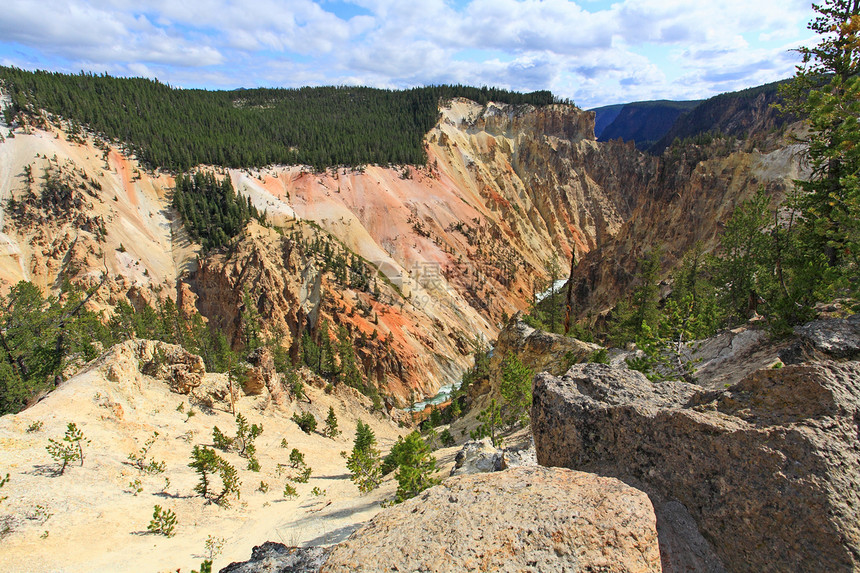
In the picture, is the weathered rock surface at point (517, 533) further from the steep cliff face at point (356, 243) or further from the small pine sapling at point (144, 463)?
the steep cliff face at point (356, 243)

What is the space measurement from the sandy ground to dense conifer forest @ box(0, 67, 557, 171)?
63740 mm

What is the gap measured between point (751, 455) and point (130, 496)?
15.2 m

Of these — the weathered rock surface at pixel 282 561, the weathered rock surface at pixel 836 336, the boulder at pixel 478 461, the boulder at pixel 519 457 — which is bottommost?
the boulder at pixel 478 461

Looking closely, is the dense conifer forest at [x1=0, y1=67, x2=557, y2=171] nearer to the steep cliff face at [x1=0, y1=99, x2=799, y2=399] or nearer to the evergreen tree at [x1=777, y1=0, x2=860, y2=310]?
the steep cliff face at [x1=0, y1=99, x2=799, y2=399]

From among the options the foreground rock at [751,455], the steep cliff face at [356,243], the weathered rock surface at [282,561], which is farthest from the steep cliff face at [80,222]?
the foreground rock at [751,455]

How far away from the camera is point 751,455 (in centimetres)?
441

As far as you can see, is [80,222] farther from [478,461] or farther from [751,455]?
[751,455]

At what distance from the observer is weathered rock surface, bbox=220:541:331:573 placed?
517cm

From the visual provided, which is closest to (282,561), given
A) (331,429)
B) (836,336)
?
(836,336)

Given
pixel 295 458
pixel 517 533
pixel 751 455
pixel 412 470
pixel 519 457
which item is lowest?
pixel 295 458

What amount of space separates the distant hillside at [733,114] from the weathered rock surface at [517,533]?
144m

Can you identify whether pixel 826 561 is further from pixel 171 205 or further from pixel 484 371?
pixel 171 205

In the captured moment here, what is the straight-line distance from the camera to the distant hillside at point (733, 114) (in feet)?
420

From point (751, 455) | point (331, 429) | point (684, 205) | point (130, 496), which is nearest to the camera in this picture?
point (751, 455)
